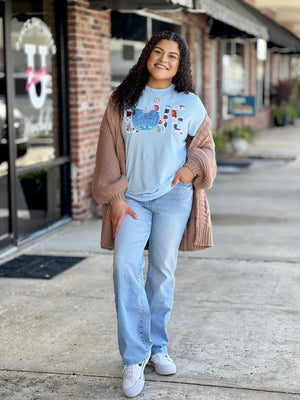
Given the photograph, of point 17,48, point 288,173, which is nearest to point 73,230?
point 17,48

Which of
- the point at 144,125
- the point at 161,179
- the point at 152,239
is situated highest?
the point at 144,125

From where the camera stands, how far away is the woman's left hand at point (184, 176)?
3.75 metres

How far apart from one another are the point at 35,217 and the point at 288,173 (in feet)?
20.4

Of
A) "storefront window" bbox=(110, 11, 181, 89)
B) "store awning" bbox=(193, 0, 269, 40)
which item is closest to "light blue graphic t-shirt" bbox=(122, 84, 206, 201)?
"store awning" bbox=(193, 0, 269, 40)

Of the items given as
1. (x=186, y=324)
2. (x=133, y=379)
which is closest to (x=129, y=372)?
(x=133, y=379)

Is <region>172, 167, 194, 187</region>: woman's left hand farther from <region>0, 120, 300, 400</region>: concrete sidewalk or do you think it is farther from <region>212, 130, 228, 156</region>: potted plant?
<region>212, 130, 228, 156</region>: potted plant

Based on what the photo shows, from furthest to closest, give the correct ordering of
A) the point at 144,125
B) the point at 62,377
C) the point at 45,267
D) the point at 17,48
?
the point at 17,48, the point at 45,267, the point at 62,377, the point at 144,125

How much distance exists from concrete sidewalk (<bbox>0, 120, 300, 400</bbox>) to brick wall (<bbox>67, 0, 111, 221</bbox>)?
53 centimetres

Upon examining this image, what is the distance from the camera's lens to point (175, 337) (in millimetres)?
4660

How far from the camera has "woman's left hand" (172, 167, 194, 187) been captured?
3.75 metres

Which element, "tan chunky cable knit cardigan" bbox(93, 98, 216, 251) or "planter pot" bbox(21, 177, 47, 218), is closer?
"tan chunky cable knit cardigan" bbox(93, 98, 216, 251)

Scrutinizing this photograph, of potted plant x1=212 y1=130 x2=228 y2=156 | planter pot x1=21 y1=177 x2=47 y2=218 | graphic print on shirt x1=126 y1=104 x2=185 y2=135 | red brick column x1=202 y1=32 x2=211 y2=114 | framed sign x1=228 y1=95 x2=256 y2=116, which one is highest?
red brick column x1=202 y1=32 x2=211 y2=114

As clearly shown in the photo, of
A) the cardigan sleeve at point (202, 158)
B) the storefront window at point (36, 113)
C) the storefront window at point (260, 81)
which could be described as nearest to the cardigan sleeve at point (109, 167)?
the cardigan sleeve at point (202, 158)

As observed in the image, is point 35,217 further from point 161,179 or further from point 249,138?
point 249,138
